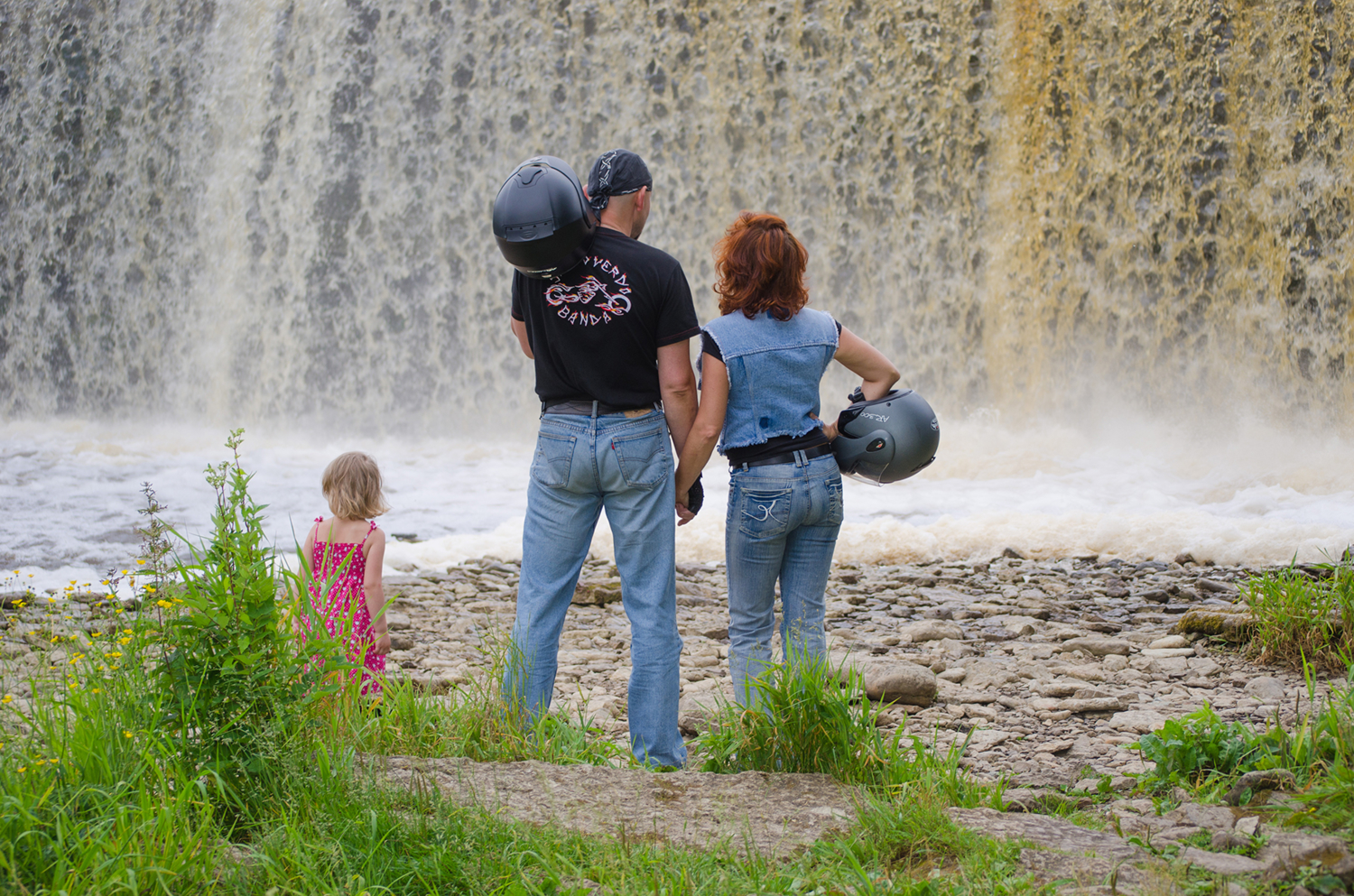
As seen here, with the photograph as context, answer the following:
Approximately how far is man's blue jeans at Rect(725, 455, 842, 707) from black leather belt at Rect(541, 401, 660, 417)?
387mm

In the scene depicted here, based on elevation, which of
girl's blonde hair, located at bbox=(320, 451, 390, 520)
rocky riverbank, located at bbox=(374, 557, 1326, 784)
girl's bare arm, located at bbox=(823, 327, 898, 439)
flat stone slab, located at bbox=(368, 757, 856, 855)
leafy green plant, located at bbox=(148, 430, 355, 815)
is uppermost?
girl's bare arm, located at bbox=(823, 327, 898, 439)

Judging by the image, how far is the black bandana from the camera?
3.30 m

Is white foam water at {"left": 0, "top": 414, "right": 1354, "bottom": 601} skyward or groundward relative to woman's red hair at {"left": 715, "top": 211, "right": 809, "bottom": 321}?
groundward

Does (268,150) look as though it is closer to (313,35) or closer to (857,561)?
(313,35)

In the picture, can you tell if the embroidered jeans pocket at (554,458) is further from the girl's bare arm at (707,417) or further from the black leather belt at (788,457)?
the black leather belt at (788,457)

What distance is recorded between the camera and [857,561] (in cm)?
848

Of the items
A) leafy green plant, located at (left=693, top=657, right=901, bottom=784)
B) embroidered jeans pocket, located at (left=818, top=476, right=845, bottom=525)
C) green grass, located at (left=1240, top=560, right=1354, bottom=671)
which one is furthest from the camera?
green grass, located at (left=1240, top=560, right=1354, bottom=671)

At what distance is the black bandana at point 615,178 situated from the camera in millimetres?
3305

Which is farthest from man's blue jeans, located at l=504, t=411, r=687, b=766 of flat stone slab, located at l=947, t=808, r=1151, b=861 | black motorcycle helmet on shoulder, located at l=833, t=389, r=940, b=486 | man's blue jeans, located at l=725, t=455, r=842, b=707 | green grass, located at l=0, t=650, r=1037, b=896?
flat stone slab, located at l=947, t=808, r=1151, b=861

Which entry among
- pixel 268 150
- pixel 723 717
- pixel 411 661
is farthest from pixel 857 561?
pixel 268 150

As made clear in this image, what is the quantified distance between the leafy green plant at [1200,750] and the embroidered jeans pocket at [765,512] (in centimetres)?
129

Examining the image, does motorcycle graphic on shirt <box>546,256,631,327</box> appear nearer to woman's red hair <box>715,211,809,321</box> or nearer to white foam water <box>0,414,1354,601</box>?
woman's red hair <box>715,211,809,321</box>

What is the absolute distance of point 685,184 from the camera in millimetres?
15492

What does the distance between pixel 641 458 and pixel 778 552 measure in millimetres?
572
